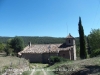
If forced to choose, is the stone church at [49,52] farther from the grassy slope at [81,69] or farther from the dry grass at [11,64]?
the grassy slope at [81,69]

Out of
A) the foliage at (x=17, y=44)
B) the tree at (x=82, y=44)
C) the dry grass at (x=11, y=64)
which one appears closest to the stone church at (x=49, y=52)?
the tree at (x=82, y=44)

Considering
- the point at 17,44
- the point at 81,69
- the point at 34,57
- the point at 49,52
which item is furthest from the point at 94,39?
the point at 81,69

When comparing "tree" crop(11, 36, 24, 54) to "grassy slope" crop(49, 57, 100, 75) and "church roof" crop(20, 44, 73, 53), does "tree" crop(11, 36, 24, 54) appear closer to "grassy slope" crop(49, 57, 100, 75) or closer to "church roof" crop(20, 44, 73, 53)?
"church roof" crop(20, 44, 73, 53)

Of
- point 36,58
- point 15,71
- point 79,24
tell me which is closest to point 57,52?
point 36,58

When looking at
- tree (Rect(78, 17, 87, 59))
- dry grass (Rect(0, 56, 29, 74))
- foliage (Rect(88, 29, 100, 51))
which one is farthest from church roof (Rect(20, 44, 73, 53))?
dry grass (Rect(0, 56, 29, 74))

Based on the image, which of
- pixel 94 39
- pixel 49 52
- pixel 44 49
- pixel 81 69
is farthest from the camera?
pixel 94 39

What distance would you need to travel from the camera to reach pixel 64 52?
48125mm

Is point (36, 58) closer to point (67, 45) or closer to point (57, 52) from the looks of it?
point (57, 52)

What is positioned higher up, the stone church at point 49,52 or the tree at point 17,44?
the tree at point 17,44

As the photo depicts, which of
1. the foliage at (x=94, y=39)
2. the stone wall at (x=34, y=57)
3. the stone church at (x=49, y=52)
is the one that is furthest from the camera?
the foliage at (x=94, y=39)

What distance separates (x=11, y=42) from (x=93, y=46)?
38.9 m

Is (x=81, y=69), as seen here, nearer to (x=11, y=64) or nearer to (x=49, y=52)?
(x=11, y=64)

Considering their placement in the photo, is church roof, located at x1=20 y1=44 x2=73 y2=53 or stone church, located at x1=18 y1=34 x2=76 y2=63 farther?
church roof, located at x1=20 y1=44 x2=73 y2=53

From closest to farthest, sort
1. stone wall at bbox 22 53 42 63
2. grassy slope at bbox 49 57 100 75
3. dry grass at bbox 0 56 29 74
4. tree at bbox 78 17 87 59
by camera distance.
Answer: grassy slope at bbox 49 57 100 75
dry grass at bbox 0 56 29 74
tree at bbox 78 17 87 59
stone wall at bbox 22 53 42 63
